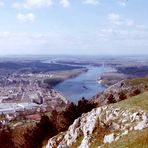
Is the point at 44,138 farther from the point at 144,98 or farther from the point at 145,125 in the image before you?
the point at 145,125

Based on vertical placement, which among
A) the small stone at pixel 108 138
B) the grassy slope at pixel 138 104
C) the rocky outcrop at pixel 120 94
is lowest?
the rocky outcrop at pixel 120 94

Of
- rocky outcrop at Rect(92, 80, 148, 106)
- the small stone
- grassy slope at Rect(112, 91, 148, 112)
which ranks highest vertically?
grassy slope at Rect(112, 91, 148, 112)

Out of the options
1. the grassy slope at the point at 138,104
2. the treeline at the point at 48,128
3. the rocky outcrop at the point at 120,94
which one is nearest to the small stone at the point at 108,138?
the grassy slope at the point at 138,104

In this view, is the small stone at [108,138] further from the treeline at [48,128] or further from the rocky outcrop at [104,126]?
the treeline at [48,128]

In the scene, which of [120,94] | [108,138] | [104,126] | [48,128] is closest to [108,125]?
[104,126]

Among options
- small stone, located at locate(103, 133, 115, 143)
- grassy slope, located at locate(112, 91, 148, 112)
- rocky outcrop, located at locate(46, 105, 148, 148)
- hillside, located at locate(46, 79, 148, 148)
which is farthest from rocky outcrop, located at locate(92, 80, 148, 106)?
small stone, located at locate(103, 133, 115, 143)

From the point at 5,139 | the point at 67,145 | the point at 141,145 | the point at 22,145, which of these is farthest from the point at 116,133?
the point at 5,139

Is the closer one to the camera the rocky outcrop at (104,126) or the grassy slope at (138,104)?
the rocky outcrop at (104,126)

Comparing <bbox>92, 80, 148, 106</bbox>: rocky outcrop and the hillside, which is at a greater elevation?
the hillside

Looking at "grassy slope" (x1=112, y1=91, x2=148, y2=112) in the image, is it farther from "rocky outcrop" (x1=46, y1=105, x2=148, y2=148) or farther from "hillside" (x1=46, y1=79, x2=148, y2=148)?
"rocky outcrop" (x1=46, y1=105, x2=148, y2=148)
